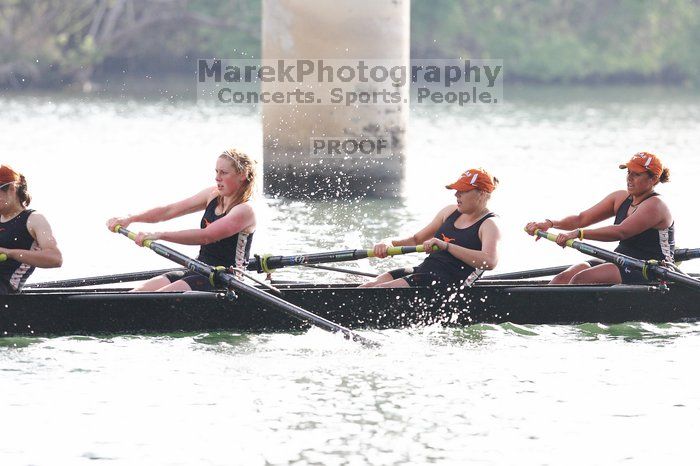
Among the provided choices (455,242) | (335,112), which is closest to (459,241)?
(455,242)

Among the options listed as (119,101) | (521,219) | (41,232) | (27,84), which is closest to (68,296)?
(41,232)

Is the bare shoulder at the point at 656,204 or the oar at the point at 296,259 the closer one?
the bare shoulder at the point at 656,204

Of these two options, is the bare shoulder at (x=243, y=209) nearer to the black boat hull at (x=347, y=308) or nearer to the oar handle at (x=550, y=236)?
the black boat hull at (x=347, y=308)

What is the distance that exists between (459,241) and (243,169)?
5.97 ft

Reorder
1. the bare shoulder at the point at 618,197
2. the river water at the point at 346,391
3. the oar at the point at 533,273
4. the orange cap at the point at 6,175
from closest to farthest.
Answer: the river water at the point at 346,391 < the orange cap at the point at 6,175 < the bare shoulder at the point at 618,197 < the oar at the point at 533,273

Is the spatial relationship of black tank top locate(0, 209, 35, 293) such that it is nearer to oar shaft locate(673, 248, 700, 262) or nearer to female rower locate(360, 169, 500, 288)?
female rower locate(360, 169, 500, 288)

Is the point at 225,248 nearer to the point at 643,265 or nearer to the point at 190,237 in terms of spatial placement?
the point at 190,237

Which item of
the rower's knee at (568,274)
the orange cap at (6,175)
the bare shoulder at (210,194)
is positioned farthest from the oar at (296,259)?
the orange cap at (6,175)

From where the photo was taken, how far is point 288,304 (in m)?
10.3

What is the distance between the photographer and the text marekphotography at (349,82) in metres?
18.4

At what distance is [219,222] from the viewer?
1038 centimetres

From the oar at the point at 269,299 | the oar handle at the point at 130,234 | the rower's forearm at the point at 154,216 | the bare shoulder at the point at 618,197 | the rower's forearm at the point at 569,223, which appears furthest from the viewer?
the rower's forearm at the point at 569,223

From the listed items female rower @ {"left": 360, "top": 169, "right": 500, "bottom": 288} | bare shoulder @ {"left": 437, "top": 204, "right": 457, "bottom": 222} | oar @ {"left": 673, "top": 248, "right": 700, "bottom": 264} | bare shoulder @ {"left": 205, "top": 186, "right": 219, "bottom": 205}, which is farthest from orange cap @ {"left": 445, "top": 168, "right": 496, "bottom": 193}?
oar @ {"left": 673, "top": 248, "right": 700, "bottom": 264}

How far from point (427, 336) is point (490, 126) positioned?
75.0 feet
